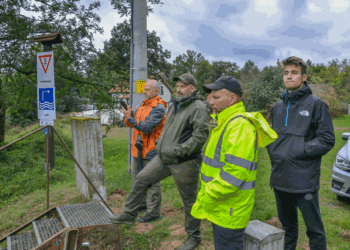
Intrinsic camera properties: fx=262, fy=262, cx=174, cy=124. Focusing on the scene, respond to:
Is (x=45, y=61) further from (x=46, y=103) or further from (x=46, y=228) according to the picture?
(x=46, y=228)

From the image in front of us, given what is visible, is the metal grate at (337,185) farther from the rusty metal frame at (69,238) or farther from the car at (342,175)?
the rusty metal frame at (69,238)

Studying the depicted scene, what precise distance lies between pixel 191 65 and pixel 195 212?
57.8m

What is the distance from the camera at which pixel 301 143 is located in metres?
2.32

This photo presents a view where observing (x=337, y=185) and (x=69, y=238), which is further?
(x=337, y=185)

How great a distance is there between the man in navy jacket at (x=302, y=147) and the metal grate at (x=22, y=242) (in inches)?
108

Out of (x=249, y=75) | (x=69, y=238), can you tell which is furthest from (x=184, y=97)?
(x=249, y=75)

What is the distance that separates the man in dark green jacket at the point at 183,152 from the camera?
284 centimetres

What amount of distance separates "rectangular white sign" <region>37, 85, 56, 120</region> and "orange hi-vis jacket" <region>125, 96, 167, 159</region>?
1.77m

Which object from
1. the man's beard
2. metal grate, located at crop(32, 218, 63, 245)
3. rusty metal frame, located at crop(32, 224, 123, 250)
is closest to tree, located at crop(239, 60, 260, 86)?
the man's beard

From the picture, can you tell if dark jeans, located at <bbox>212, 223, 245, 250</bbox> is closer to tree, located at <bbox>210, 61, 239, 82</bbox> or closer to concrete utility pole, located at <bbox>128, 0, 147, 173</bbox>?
concrete utility pole, located at <bbox>128, 0, 147, 173</bbox>

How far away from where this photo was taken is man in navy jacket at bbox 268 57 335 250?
2305 millimetres

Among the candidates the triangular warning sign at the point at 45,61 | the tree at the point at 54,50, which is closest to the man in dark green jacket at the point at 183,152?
the triangular warning sign at the point at 45,61

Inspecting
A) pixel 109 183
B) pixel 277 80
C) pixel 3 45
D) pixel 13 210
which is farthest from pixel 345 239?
pixel 277 80

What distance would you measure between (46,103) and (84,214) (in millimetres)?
2378
